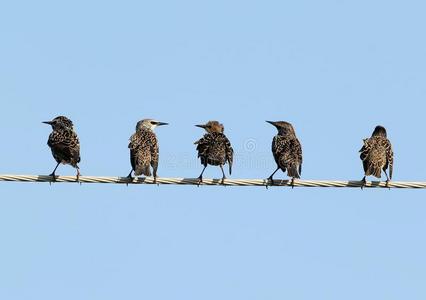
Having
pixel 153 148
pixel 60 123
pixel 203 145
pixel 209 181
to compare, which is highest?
pixel 60 123

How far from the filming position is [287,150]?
17250 millimetres

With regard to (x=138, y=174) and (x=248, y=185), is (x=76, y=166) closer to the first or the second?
(x=138, y=174)

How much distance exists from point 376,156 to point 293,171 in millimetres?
1327

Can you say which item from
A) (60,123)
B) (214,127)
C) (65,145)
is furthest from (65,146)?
(214,127)

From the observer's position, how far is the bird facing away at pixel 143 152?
16391mm

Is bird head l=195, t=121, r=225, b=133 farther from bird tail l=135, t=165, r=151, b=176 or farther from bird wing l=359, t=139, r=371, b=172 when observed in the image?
bird wing l=359, t=139, r=371, b=172

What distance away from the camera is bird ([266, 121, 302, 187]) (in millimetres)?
16812

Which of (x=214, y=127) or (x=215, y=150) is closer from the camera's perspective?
(x=215, y=150)

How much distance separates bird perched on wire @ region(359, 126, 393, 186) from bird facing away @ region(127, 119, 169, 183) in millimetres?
3265

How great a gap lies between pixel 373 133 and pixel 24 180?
6997mm

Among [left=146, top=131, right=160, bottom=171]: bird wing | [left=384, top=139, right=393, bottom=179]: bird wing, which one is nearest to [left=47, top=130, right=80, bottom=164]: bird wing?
[left=146, top=131, right=160, bottom=171]: bird wing

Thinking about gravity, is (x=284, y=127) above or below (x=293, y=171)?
above

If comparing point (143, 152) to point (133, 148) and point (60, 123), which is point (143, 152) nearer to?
point (133, 148)

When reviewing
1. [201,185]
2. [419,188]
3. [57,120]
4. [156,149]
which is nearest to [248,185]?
[201,185]
